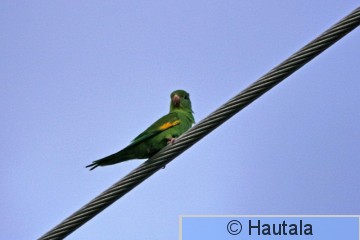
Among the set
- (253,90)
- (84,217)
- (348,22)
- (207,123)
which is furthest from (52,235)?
(348,22)

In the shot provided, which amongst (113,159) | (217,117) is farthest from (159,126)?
(217,117)

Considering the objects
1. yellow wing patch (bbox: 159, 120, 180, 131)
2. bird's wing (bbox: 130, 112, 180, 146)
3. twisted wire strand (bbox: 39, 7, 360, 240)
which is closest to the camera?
twisted wire strand (bbox: 39, 7, 360, 240)

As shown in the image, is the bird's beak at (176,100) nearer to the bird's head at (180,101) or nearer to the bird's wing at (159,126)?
the bird's head at (180,101)

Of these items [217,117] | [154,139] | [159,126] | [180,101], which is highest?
[180,101]

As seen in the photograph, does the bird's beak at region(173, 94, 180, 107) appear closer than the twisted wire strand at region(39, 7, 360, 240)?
No

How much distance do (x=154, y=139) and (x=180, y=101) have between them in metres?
1.12

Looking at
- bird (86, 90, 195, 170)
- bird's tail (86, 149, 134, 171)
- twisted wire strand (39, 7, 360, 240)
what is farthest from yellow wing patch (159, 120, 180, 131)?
twisted wire strand (39, 7, 360, 240)

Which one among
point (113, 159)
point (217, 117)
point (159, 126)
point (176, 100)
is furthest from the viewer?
point (176, 100)

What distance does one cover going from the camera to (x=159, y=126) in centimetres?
626

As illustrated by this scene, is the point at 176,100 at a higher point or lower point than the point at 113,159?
higher

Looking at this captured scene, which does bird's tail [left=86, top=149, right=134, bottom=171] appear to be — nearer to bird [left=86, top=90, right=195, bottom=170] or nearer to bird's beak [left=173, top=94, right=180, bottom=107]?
bird [left=86, top=90, right=195, bottom=170]

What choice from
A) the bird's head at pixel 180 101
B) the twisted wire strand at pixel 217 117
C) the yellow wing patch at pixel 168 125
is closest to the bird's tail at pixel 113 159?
the yellow wing patch at pixel 168 125

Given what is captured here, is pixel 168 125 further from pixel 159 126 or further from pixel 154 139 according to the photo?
pixel 154 139

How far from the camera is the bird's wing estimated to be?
242 inches
